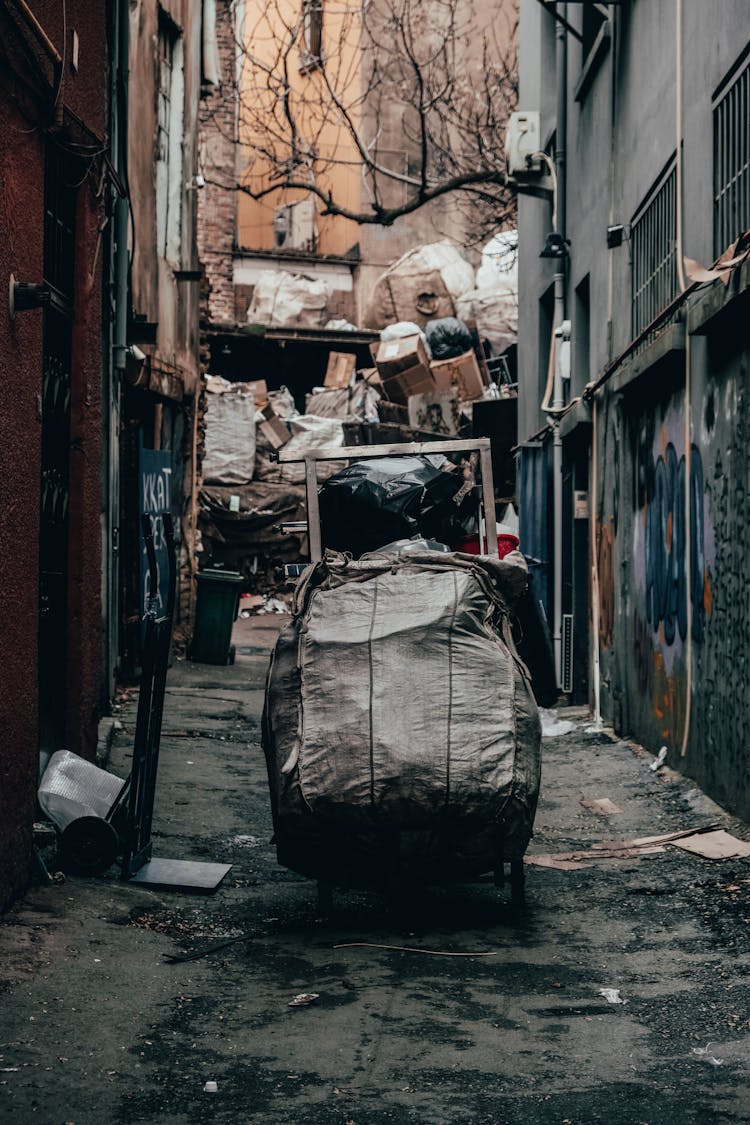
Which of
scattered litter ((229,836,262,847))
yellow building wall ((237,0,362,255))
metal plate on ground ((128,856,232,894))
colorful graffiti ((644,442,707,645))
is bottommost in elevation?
scattered litter ((229,836,262,847))

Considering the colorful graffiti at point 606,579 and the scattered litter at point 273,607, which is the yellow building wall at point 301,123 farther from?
the colorful graffiti at point 606,579

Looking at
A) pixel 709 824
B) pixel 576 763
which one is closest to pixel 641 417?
pixel 576 763

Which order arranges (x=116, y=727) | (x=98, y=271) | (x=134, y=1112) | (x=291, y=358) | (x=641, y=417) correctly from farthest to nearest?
(x=291, y=358) → (x=641, y=417) → (x=116, y=727) → (x=98, y=271) → (x=134, y=1112)

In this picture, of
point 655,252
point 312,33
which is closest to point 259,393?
point 312,33

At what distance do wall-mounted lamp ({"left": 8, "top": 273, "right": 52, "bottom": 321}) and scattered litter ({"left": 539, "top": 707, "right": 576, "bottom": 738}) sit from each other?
6521mm

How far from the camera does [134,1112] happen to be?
3.72 m

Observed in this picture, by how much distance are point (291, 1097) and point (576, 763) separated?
21.2ft

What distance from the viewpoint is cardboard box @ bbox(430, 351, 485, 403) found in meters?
22.5

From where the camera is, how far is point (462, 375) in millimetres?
22641

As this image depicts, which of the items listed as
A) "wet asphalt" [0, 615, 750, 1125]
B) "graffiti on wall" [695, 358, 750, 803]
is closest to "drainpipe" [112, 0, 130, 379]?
"wet asphalt" [0, 615, 750, 1125]

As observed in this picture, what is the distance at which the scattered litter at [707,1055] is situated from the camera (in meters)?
4.07

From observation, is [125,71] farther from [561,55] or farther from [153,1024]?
[153,1024]

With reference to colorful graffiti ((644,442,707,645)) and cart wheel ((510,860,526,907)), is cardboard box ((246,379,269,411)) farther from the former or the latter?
cart wheel ((510,860,526,907))

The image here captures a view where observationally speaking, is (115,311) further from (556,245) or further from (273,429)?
(273,429)
